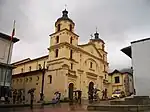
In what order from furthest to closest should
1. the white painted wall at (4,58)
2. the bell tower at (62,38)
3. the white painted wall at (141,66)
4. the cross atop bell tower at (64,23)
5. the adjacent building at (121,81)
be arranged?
the adjacent building at (121,81) → the cross atop bell tower at (64,23) → the bell tower at (62,38) → the white painted wall at (4,58) → the white painted wall at (141,66)

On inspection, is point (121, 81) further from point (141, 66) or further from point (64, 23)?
point (141, 66)

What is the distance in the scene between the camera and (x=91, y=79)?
4416cm

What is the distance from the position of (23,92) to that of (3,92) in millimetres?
17658

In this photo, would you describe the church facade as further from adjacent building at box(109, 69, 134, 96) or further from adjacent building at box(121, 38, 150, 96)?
adjacent building at box(121, 38, 150, 96)

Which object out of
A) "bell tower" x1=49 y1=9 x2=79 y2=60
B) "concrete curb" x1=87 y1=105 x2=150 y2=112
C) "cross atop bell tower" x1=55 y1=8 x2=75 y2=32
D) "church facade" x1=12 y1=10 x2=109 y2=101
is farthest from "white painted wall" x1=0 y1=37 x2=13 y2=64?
"concrete curb" x1=87 y1=105 x2=150 y2=112

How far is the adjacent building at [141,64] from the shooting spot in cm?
1881

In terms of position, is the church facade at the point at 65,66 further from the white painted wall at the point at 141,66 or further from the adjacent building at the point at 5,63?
the white painted wall at the point at 141,66

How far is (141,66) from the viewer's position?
762 inches

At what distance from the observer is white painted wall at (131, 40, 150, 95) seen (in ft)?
61.7

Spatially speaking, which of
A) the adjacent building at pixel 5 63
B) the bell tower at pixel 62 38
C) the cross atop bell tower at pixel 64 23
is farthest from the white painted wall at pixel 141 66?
the cross atop bell tower at pixel 64 23

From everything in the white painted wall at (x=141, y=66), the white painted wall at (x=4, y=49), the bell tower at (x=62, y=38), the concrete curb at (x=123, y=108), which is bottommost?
the concrete curb at (x=123, y=108)

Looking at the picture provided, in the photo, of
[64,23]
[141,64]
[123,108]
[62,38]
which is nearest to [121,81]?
[62,38]

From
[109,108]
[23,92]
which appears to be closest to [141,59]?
[109,108]

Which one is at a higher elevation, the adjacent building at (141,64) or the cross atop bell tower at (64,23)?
the cross atop bell tower at (64,23)
